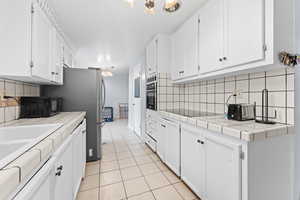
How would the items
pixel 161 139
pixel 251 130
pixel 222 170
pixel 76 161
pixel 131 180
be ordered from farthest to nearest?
1. pixel 161 139
2. pixel 131 180
3. pixel 76 161
4. pixel 222 170
5. pixel 251 130

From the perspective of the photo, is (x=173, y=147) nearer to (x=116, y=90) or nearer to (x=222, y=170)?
(x=222, y=170)

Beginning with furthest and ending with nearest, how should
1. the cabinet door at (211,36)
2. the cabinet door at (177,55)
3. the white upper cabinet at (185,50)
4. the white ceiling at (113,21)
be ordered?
the cabinet door at (177,55)
the white upper cabinet at (185,50)
the white ceiling at (113,21)
the cabinet door at (211,36)

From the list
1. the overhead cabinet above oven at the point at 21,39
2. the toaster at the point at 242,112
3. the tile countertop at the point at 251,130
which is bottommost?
the tile countertop at the point at 251,130

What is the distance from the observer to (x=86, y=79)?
238 centimetres

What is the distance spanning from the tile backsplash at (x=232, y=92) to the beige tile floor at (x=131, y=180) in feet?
3.47

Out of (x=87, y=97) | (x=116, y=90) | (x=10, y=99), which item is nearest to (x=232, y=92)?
(x=87, y=97)

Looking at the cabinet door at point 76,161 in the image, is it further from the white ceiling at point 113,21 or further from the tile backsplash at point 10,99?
the white ceiling at point 113,21

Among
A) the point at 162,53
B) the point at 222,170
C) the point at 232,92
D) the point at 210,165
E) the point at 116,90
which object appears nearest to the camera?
the point at 222,170

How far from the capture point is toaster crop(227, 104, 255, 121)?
1.33m

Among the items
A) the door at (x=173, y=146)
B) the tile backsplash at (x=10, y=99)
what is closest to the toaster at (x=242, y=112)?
the door at (x=173, y=146)

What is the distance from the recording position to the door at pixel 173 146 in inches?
72.1

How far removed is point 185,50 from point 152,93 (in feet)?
3.47

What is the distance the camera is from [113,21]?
213 cm

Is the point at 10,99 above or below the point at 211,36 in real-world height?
below
